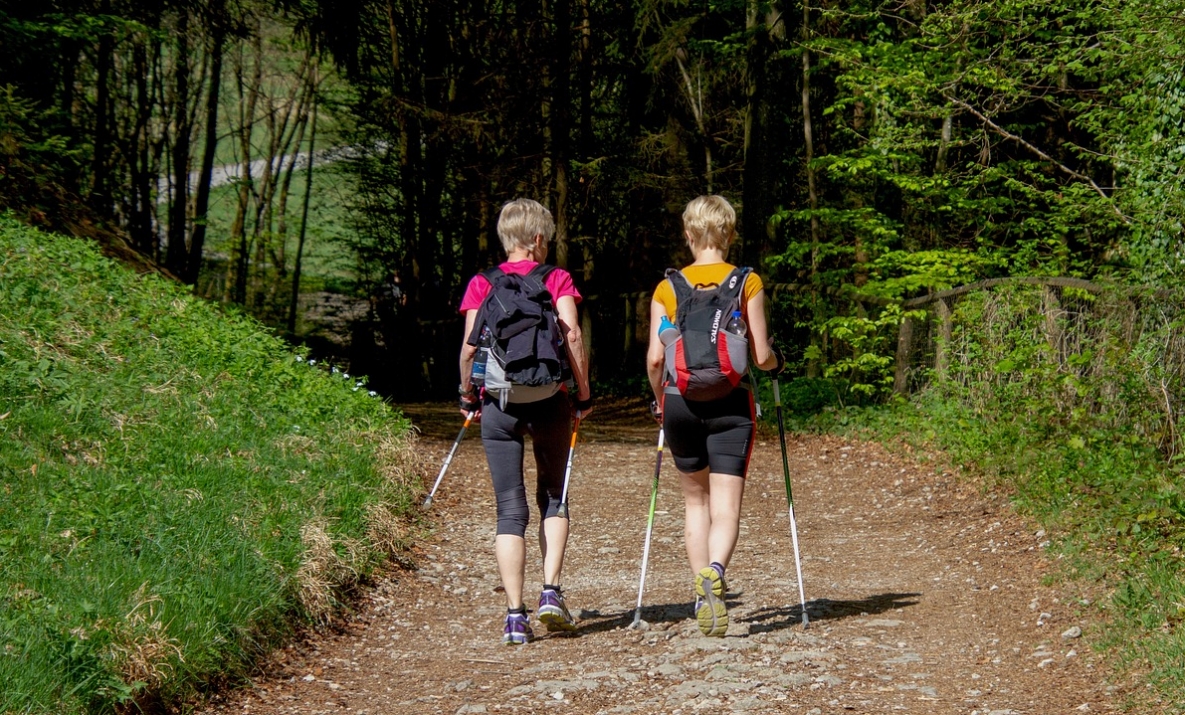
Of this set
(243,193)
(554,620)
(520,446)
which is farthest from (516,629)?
(243,193)

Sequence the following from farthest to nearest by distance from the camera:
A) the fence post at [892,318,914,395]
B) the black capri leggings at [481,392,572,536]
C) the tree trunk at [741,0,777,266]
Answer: the tree trunk at [741,0,777,266] < the fence post at [892,318,914,395] < the black capri leggings at [481,392,572,536]

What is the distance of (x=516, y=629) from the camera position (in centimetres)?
561

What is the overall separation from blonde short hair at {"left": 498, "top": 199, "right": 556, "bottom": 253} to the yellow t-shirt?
0.61 meters

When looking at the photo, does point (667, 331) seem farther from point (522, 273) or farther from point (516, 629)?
point (516, 629)

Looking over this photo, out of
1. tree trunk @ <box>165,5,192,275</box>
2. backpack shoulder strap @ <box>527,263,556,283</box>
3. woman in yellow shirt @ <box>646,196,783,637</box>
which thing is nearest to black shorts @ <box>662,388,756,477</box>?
woman in yellow shirt @ <box>646,196,783,637</box>

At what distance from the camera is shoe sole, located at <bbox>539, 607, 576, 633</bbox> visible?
5.56 meters

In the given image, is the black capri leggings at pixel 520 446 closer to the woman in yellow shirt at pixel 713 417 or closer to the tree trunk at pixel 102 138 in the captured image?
the woman in yellow shirt at pixel 713 417

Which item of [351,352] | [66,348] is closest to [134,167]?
[351,352]

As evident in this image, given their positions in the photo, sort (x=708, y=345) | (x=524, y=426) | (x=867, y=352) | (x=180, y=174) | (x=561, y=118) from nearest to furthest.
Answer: (x=708, y=345), (x=524, y=426), (x=867, y=352), (x=561, y=118), (x=180, y=174)

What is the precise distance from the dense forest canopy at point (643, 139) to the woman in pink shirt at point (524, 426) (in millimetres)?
4598

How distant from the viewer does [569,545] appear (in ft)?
26.9

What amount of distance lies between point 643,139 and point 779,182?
102 inches

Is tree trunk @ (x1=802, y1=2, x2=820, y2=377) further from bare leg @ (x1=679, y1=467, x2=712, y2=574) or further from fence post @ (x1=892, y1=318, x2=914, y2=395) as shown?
bare leg @ (x1=679, y1=467, x2=712, y2=574)

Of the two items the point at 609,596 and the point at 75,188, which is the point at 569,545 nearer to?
the point at 609,596
